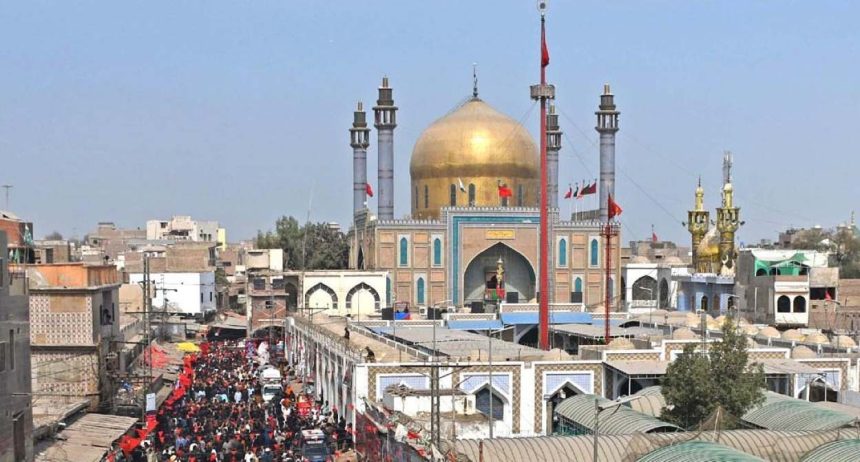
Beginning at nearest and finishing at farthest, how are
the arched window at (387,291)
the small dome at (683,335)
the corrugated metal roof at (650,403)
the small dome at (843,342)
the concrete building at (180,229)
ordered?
1. the corrugated metal roof at (650,403)
2. the small dome at (843,342)
3. the small dome at (683,335)
4. the arched window at (387,291)
5. the concrete building at (180,229)

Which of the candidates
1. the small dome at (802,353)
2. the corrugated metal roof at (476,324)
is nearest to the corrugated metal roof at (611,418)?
the small dome at (802,353)

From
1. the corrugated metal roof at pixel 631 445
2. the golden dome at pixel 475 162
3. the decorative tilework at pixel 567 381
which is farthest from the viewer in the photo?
the golden dome at pixel 475 162

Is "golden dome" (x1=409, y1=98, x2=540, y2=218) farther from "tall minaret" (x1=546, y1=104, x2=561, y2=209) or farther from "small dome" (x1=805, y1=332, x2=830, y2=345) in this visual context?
"small dome" (x1=805, y1=332, x2=830, y2=345)

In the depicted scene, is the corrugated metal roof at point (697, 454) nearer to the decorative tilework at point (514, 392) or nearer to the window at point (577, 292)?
the decorative tilework at point (514, 392)

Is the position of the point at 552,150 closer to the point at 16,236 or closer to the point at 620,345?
the point at 620,345

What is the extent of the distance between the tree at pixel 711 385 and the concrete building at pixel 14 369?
1103cm

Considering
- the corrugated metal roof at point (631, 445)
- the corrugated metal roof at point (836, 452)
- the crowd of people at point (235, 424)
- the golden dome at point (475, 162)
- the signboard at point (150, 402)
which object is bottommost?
the crowd of people at point (235, 424)

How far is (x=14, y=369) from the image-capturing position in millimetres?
17219

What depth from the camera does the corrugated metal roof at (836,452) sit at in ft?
52.0

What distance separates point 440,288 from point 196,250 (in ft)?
41.7

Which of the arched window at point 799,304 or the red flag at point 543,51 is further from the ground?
the red flag at point 543,51

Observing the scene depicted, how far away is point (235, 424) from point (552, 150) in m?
36.5

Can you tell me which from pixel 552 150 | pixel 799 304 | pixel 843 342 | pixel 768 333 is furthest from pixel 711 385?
pixel 552 150

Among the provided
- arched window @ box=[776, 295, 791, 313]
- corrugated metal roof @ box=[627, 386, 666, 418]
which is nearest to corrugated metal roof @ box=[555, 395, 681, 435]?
corrugated metal roof @ box=[627, 386, 666, 418]
